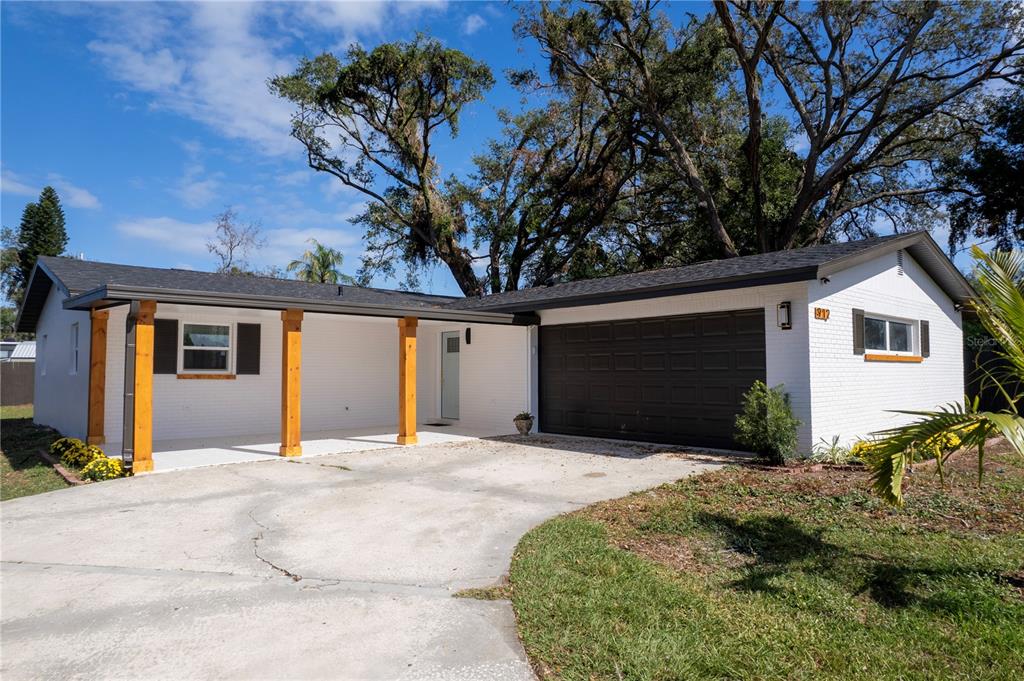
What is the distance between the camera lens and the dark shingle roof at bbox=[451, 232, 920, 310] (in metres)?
8.32

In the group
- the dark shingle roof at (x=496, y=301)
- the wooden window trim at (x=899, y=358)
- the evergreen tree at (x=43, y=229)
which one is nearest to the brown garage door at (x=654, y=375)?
the dark shingle roof at (x=496, y=301)

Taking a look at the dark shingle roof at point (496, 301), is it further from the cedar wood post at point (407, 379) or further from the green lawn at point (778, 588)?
the green lawn at point (778, 588)

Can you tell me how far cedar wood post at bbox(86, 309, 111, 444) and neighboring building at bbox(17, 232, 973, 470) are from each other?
0.11 ft

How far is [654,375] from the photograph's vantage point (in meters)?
10.2

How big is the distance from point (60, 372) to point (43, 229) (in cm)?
2813

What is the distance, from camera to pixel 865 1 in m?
18.3

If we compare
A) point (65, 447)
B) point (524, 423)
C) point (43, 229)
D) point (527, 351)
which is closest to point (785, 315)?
point (527, 351)

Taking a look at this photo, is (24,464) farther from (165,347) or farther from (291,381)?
(291,381)

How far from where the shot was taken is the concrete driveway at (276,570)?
9.78 ft

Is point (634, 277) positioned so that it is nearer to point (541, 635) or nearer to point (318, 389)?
point (318, 389)

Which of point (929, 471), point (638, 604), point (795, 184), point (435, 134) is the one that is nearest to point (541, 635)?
point (638, 604)

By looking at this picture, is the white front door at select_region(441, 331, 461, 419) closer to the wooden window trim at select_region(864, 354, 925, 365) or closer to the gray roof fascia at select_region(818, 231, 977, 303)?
the gray roof fascia at select_region(818, 231, 977, 303)

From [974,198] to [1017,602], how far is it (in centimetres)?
1996

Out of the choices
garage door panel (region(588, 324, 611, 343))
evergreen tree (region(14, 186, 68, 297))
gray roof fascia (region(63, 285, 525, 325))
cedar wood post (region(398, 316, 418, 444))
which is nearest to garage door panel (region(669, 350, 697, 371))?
garage door panel (region(588, 324, 611, 343))
